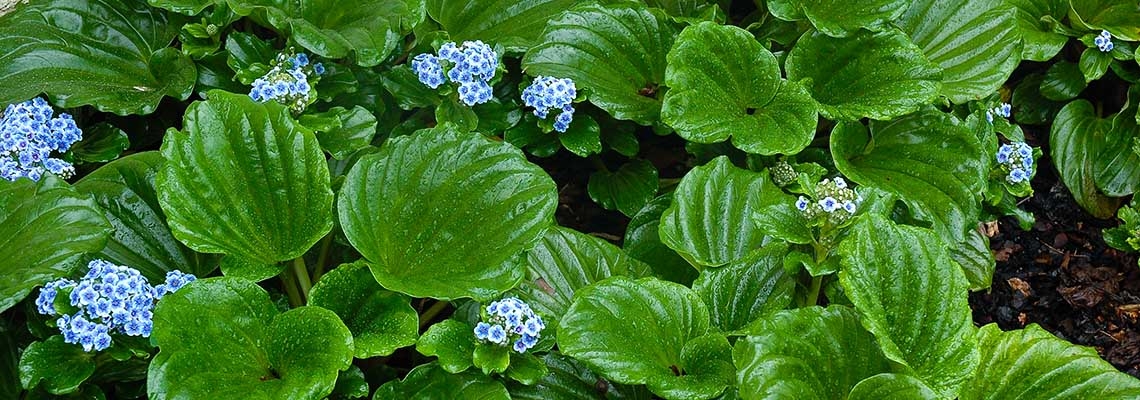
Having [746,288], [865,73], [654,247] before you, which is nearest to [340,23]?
[654,247]

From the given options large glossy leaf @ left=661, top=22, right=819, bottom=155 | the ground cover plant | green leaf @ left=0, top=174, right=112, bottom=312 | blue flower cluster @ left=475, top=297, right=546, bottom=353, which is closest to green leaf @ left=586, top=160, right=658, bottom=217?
the ground cover plant

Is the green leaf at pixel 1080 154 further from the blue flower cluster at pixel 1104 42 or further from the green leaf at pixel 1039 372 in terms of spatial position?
the green leaf at pixel 1039 372

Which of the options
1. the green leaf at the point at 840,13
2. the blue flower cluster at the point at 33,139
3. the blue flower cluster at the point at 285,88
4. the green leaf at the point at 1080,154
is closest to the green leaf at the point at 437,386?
the blue flower cluster at the point at 285,88

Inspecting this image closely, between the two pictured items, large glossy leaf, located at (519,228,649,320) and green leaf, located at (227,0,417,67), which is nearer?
large glossy leaf, located at (519,228,649,320)

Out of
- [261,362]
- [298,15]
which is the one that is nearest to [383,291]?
[261,362]

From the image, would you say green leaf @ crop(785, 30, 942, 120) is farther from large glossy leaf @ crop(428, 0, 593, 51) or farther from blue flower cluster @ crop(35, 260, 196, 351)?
blue flower cluster @ crop(35, 260, 196, 351)

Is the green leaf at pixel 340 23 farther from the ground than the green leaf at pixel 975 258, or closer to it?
farther from the ground

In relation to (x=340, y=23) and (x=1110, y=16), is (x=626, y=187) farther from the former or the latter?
(x=1110, y=16)
